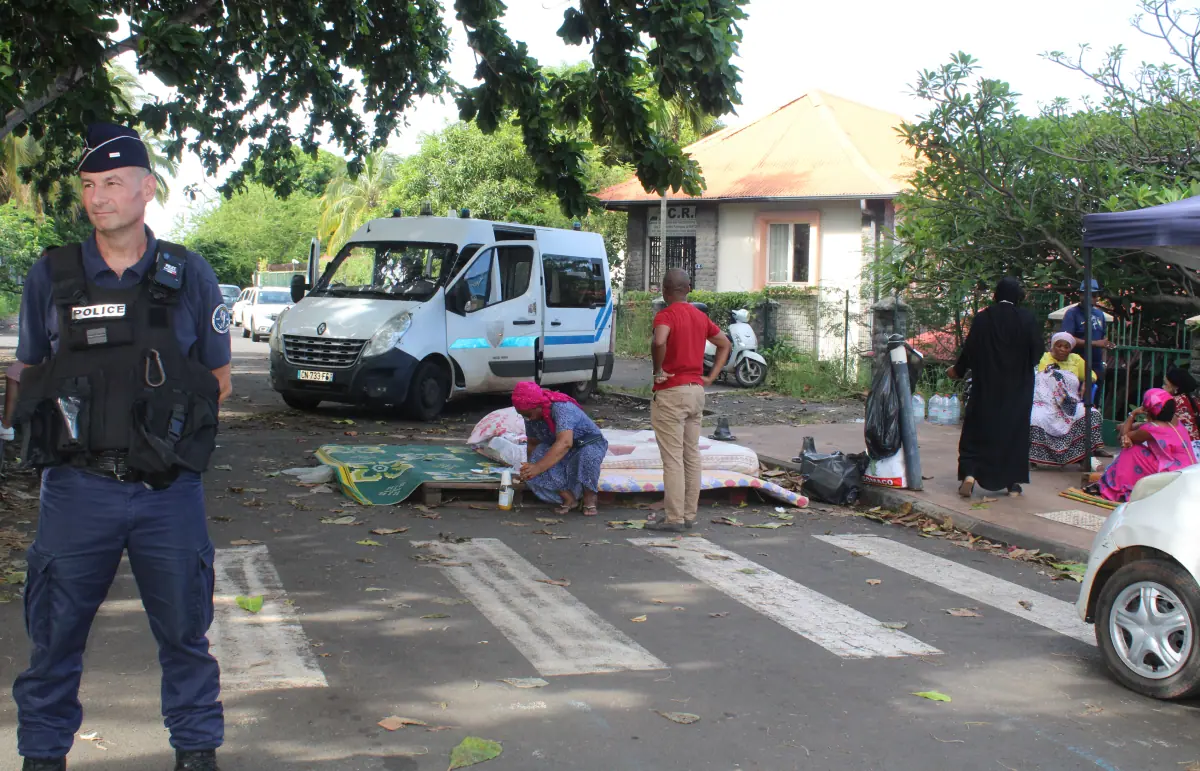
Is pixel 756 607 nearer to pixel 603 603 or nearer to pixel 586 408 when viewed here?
pixel 603 603

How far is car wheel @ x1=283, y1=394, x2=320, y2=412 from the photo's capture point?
14.2 metres

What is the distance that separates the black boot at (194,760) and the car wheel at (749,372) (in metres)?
16.7

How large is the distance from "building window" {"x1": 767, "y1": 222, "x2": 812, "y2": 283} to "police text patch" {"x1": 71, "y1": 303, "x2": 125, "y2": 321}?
1034 inches

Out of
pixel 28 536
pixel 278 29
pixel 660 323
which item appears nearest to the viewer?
pixel 28 536

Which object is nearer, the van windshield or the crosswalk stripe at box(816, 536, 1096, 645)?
the crosswalk stripe at box(816, 536, 1096, 645)

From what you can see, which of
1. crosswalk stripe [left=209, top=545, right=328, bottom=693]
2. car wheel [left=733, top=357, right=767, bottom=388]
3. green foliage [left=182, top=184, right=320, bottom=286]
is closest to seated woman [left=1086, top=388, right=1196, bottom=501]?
crosswalk stripe [left=209, top=545, right=328, bottom=693]

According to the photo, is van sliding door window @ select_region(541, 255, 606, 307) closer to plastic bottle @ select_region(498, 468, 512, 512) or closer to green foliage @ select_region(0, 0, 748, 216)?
green foliage @ select_region(0, 0, 748, 216)

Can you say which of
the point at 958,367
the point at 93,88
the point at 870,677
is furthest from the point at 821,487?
the point at 93,88

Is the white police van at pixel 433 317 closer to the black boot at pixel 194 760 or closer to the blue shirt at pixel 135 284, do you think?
the blue shirt at pixel 135 284

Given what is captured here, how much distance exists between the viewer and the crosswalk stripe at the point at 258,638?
4.71m

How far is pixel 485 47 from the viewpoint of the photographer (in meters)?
12.2

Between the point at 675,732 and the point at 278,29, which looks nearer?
the point at 675,732

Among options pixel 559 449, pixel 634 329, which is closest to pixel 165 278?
pixel 559 449

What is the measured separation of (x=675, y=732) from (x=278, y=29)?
37.8ft
